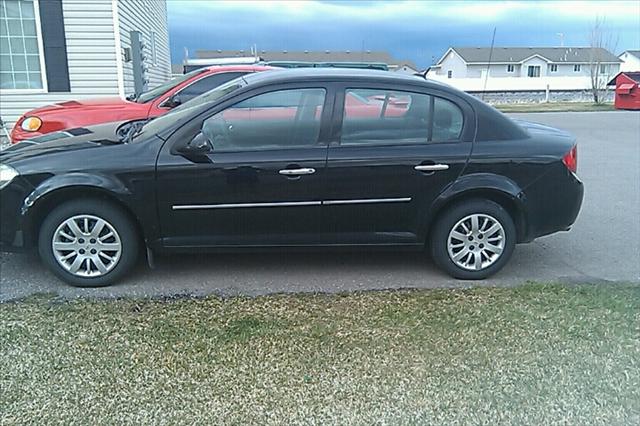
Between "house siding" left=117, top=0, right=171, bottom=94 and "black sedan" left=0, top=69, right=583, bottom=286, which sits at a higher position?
"house siding" left=117, top=0, right=171, bottom=94

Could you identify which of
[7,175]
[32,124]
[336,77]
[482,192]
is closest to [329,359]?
[482,192]

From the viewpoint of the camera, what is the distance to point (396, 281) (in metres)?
4.48

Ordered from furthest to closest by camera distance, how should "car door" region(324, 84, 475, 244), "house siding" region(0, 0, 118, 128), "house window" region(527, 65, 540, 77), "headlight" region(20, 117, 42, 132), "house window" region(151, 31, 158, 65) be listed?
"house window" region(527, 65, 540, 77) < "house window" region(151, 31, 158, 65) < "house siding" region(0, 0, 118, 128) < "headlight" region(20, 117, 42, 132) < "car door" region(324, 84, 475, 244)

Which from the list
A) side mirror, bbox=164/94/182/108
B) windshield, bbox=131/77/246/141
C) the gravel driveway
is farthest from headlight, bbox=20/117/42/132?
windshield, bbox=131/77/246/141

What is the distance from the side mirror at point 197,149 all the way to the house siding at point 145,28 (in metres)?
8.36

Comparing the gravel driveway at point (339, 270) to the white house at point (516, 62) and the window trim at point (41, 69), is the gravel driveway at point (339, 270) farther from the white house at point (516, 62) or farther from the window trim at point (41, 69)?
the white house at point (516, 62)

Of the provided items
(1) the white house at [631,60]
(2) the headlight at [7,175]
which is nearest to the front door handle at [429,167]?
(2) the headlight at [7,175]

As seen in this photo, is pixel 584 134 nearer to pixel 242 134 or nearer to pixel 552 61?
pixel 242 134

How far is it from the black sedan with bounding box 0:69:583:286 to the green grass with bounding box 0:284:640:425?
0.52m

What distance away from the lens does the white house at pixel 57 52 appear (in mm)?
10500

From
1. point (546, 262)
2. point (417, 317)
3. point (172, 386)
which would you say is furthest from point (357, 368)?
point (546, 262)

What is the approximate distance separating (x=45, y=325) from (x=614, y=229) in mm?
5477

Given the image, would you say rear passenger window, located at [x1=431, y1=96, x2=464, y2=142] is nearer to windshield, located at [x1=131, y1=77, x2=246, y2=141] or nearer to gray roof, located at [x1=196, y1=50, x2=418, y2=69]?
windshield, located at [x1=131, y1=77, x2=246, y2=141]

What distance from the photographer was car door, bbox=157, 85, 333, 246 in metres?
4.18
